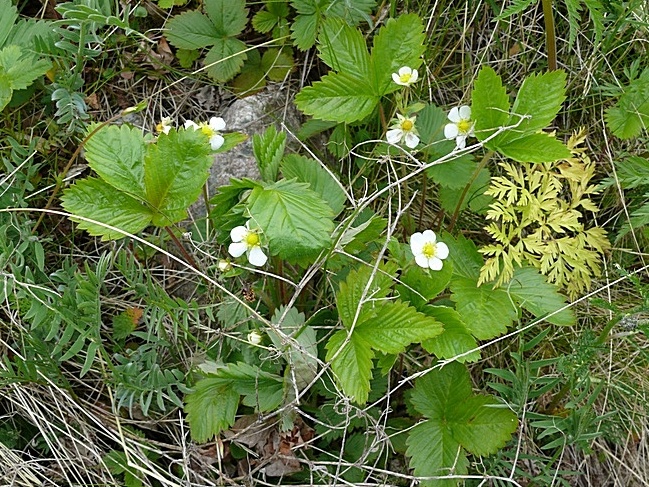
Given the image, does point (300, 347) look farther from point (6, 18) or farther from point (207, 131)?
point (6, 18)

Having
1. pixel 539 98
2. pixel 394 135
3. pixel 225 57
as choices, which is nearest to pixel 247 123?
pixel 225 57

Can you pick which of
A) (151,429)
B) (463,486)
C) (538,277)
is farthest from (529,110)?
(151,429)

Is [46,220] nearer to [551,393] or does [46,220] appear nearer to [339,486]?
[339,486]

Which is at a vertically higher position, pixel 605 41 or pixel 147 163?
pixel 147 163

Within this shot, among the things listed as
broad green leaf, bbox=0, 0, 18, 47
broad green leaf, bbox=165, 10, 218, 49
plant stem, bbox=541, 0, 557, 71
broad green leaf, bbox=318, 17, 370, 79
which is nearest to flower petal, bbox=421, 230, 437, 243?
broad green leaf, bbox=318, 17, 370, 79

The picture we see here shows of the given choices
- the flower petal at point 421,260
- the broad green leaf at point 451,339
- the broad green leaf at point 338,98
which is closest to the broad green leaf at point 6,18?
the broad green leaf at point 338,98

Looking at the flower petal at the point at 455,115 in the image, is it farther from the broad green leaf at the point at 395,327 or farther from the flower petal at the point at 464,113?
the broad green leaf at the point at 395,327
